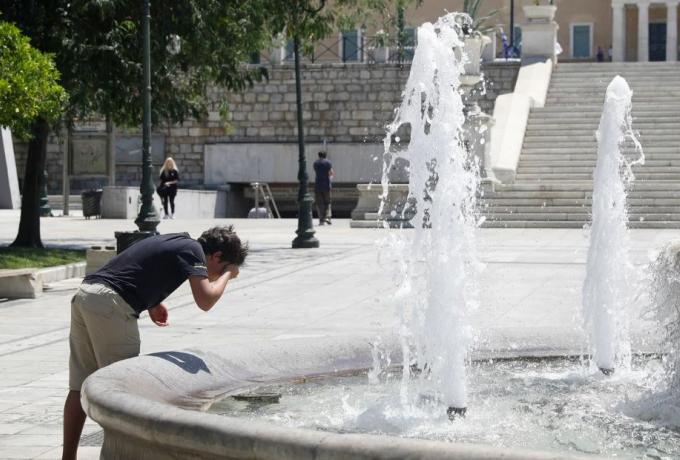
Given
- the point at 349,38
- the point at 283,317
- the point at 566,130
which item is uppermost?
the point at 349,38

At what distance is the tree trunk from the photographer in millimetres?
18812

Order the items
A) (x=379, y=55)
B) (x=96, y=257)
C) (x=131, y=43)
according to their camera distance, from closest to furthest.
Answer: (x=96, y=257) < (x=131, y=43) < (x=379, y=55)

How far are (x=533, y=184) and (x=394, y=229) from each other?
3.49 metres

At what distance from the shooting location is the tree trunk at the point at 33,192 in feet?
61.7

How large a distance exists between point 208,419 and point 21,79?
34.7ft

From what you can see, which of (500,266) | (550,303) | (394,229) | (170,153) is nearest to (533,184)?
(394,229)

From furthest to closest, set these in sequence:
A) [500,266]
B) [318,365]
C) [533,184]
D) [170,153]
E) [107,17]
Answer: [170,153] < [533,184] < [107,17] < [500,266] < [318,365]

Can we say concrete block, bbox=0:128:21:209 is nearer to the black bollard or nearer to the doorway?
the black bollard

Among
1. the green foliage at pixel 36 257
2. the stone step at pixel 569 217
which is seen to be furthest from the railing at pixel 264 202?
the green foliage at pixel 36 257

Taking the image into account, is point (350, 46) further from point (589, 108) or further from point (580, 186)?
point (580, 186)

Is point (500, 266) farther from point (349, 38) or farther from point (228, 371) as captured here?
point (349, 38)

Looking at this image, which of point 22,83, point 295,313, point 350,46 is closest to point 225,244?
point 295,313

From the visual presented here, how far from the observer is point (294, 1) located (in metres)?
20.3

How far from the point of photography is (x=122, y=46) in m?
18.5
